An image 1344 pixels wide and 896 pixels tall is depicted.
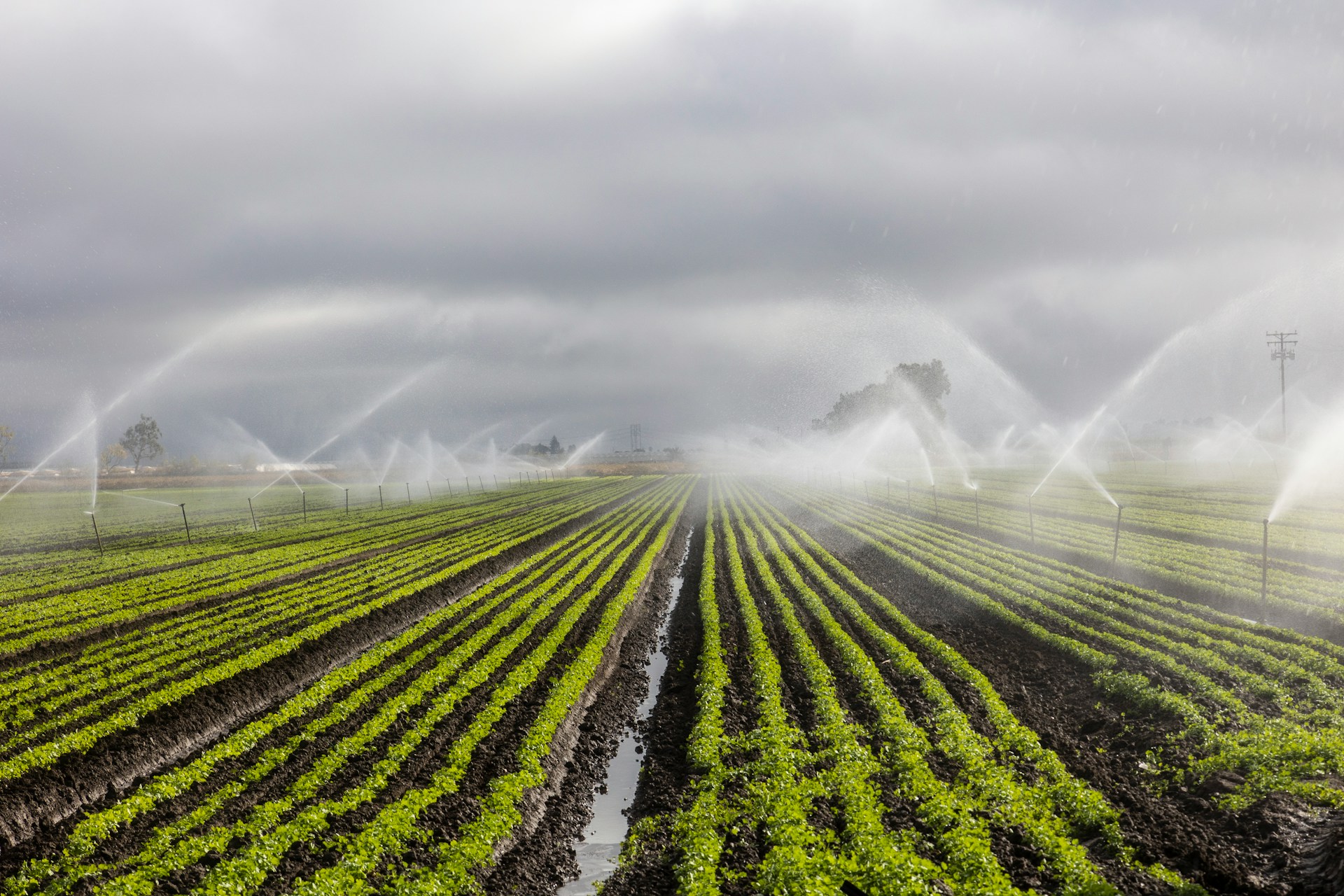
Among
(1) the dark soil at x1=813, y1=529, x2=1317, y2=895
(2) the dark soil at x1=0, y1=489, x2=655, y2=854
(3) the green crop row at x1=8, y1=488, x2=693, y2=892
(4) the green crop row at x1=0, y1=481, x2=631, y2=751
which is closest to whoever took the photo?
(1) the dark soil at x1=813, y1=529, x2=1317, y2=895

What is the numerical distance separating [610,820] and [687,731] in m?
3.17

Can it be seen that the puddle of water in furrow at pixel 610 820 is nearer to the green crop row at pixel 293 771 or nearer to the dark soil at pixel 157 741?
the green crop row at pixel 293 771

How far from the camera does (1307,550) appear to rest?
2823 cm

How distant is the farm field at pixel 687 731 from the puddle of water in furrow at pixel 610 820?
0.88 feet

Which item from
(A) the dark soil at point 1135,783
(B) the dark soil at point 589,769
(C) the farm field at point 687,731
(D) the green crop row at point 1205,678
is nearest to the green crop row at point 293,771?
(C) the farm field at point 687,731

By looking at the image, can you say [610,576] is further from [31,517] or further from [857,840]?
[31,517]

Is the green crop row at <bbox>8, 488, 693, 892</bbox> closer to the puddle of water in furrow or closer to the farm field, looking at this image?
the farm field

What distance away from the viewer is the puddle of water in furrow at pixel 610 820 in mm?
9844

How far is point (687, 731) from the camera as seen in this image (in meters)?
14.3

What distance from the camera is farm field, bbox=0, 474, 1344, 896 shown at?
918 centimetres

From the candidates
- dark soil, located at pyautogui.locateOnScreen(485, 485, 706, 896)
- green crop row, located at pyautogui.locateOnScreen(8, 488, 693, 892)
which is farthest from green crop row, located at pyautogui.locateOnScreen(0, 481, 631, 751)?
dark soil, located at pyautogui.locateOnScreen(485, 485, 706, 896)

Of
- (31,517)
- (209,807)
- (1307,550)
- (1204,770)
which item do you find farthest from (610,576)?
(31,517)

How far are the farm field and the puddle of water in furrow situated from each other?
267 millimetres

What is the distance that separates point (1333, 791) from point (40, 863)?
17.1 m
